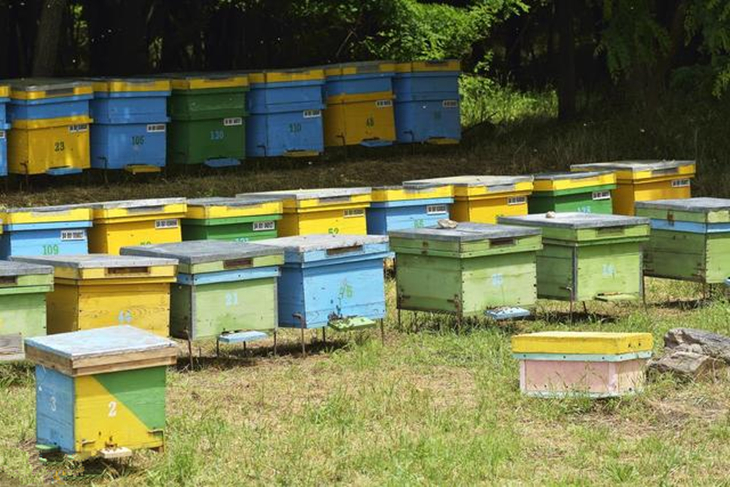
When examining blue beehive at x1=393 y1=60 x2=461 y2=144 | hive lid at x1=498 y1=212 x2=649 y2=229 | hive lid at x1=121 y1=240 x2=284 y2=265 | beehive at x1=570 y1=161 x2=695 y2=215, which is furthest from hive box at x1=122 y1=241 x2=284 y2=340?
blue beehive at x1=393 y1=60 x2=461 y2=144

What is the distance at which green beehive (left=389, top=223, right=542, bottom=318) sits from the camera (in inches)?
438

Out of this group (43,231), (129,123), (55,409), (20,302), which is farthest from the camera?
(129,123)

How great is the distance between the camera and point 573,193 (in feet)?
45.9

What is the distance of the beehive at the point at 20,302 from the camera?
382 inches

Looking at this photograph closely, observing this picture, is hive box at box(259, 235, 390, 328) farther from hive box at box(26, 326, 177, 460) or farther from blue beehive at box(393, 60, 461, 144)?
blue beehive at box(393, 60, 461, 144)

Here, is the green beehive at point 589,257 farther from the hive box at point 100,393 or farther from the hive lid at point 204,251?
the hive box at point 100,393

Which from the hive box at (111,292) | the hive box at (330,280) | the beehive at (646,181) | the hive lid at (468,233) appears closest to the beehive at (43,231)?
the hive box at (111,292)

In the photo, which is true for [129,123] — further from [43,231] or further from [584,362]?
[584,362]

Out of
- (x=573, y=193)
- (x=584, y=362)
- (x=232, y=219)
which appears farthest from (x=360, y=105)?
(x=584, y=362)

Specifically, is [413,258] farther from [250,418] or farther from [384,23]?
[384,23]

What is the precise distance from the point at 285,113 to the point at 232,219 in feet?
19.3

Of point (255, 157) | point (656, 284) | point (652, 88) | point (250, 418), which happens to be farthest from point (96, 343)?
point (652, 88)

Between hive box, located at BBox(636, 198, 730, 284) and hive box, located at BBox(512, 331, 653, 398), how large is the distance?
3.33 metres

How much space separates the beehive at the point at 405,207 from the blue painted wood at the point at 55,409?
604 cm
